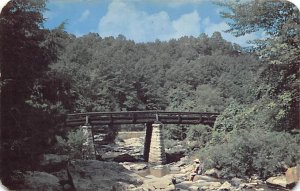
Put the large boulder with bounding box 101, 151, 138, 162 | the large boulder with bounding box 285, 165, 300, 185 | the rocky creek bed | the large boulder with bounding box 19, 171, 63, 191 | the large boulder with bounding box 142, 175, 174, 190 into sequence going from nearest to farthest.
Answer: the large boulder with bounding box 19, 171, 63, 191
the rocky creek bed
the large boulder with bounding box 285, 165, 300, 185
the large boulder with bounding box 142, 175, 174, 190
the large boulder with bounding box 101, 151, 138, 162

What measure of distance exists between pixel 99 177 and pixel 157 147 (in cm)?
367

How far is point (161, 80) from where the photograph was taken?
6.56 meters

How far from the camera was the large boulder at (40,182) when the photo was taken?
5.79 meters

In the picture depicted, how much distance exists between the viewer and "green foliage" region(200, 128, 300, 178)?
23.0 ft

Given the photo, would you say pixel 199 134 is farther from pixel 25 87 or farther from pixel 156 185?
pixel 25 87

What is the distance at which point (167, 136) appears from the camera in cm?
906

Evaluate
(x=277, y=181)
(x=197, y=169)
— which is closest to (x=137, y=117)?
(x=277, y=181)

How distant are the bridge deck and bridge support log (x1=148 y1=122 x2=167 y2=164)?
27.8 inches

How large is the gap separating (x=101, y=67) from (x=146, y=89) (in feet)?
2.36

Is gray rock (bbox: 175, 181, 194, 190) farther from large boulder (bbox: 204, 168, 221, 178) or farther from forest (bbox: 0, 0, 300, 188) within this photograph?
forest (bbox: 0, 0, 300, 188)

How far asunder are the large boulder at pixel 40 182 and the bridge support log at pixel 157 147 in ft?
8.38

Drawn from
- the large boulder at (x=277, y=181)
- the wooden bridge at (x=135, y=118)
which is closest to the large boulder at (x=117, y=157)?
the wooden bridge at (x=135, y=118)

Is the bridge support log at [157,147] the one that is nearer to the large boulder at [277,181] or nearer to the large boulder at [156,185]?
the large boulder at [156,185]

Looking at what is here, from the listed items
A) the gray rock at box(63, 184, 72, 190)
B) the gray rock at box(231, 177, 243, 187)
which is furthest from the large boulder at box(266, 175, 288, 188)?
the gray rock at box(63, 184, 72, 190)
